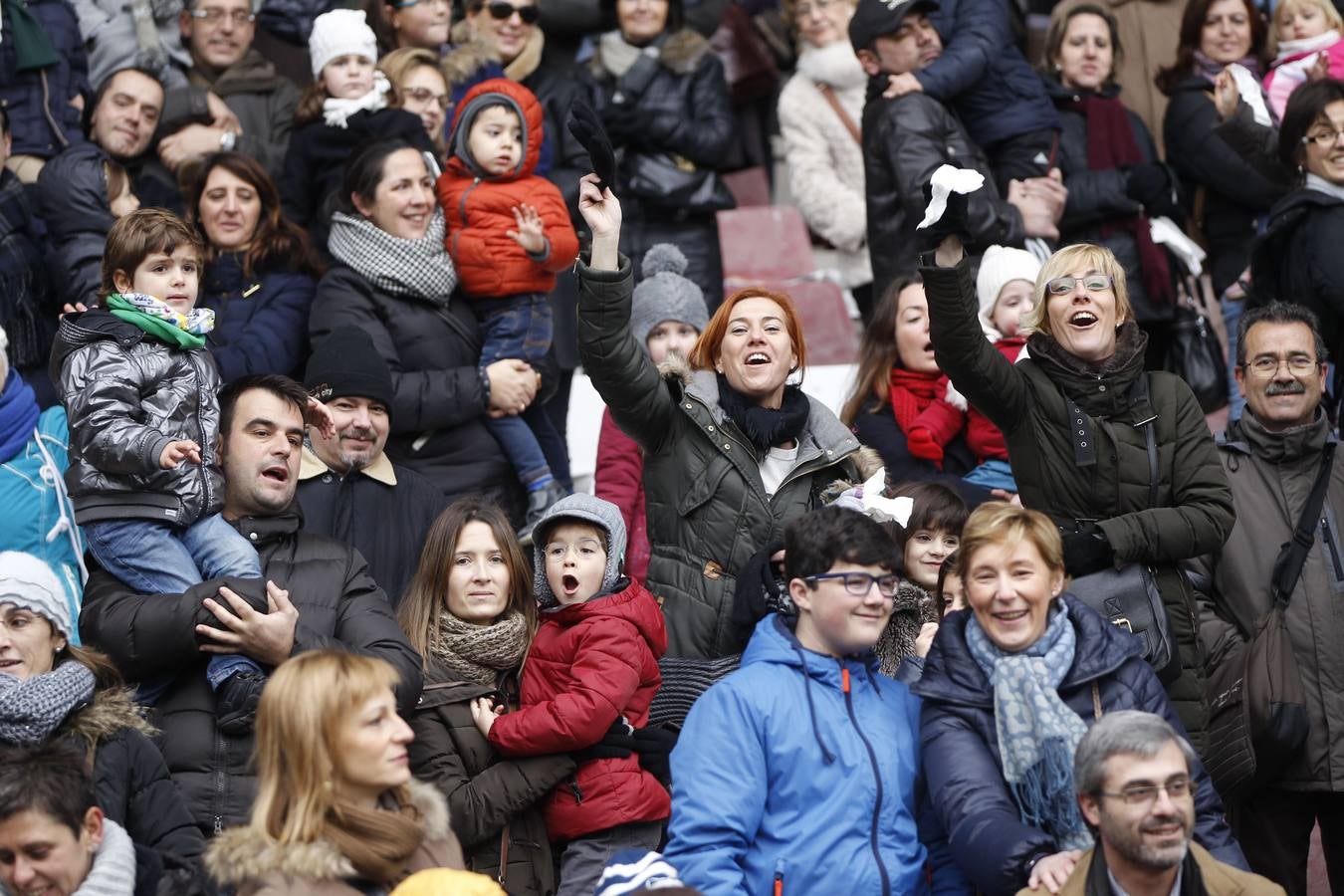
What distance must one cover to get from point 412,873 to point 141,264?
8.10 feet

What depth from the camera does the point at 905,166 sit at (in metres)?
8.73

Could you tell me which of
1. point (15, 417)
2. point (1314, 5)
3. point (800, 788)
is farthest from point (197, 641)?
point (1314, 5)

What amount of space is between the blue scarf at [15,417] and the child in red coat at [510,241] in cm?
179

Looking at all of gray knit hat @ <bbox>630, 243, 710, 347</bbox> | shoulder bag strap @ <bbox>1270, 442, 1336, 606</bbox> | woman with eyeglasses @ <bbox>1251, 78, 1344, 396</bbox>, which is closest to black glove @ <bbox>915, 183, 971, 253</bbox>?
shoulder bag strap @ <bbox>1270, 442, 1336, 606</bbox>

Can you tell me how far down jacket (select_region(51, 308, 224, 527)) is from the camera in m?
5.79

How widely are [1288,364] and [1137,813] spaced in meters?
2.40

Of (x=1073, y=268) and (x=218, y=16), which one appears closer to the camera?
(x=1073, y=268)

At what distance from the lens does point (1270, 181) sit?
920 cm

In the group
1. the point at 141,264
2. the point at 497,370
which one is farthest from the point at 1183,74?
the point at 141,264

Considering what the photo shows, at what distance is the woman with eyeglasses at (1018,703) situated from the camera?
16.6 feet

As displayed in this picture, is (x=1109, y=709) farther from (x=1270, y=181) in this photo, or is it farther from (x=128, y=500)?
(x=1270, y=181)

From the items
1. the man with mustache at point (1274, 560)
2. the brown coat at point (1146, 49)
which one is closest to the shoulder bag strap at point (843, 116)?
the brown coat at point (1146, 49)

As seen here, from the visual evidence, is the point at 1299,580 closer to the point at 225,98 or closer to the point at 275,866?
the point at 275,866

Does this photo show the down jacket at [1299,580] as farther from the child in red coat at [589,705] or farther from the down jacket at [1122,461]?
the child in red coat at [589,705]
